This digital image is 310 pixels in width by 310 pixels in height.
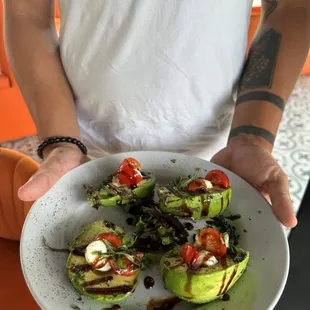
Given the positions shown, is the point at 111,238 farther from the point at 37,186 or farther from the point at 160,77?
the point at 160,77

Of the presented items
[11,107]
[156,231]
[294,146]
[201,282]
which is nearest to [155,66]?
[156,231]

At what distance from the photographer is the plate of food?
2.49ft

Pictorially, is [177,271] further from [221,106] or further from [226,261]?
[221,106]

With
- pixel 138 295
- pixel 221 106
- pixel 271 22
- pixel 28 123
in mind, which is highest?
pixel 271 22

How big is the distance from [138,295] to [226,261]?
0.17 m

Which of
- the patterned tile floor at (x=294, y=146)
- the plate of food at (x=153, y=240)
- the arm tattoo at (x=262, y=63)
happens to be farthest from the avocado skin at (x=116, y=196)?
the patterned tile floor at (x=294, y=146)

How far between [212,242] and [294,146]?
2.02 m

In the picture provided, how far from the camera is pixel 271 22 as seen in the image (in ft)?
3.53

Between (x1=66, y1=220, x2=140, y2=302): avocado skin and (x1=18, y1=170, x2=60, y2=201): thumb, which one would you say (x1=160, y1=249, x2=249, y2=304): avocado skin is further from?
(x1=18, y1=170, x2=60, y2=201): thumb

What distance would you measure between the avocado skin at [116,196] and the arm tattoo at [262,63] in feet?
1.11

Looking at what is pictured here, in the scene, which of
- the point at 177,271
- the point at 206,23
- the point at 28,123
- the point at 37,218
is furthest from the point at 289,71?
the point at 28,123

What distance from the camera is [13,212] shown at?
1.34 meters

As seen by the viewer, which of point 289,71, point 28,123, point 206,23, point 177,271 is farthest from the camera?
point 28,123

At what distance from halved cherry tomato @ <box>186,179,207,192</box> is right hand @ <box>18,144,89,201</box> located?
26 cm
